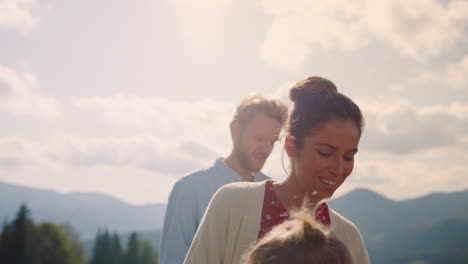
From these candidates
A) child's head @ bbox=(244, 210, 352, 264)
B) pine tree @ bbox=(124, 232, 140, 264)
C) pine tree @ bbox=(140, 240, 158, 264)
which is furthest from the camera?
pine tree @ bbox=(140, 240, 158, 264)

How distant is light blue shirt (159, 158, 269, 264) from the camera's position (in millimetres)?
6062

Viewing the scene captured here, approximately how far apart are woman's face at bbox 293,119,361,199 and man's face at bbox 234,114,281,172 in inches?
94.0

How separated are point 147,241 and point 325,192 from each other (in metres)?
114

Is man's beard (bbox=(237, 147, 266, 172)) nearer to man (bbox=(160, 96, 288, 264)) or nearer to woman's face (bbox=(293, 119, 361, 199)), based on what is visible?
man (bbox=(160, 96, 288, 264))

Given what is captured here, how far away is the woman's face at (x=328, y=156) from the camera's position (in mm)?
3885

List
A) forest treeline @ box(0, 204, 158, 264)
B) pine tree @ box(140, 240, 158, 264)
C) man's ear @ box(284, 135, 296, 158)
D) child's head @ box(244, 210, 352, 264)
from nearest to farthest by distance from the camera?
1. child's head @ box(244, 210, 352, 264)
2. man's ear @ box(284, 135, 296, 158)
3. forest treeline @ box(0, 204, 158, 264)
4. pine tree @ box(140, 240, 158, 264)

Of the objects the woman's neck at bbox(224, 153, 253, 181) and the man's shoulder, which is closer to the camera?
the man's shoulder

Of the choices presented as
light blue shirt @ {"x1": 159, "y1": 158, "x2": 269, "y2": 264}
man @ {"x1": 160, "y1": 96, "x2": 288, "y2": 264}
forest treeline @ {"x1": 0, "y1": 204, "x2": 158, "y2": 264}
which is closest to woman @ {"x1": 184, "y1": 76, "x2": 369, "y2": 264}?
man @ {"x1": 160, "y1": 96, "x2": 288, "y2": 264}

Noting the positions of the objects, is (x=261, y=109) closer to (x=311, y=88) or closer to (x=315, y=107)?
(x=311, y=88)

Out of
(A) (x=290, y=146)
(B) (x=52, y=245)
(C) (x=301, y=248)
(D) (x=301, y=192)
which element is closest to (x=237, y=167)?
(A) (x=290, y=146)

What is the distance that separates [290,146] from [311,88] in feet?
1.81

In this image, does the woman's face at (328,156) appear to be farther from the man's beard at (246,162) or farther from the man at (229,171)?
the man's beard at (246,162)

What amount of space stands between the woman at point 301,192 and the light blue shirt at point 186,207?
85.2 inches

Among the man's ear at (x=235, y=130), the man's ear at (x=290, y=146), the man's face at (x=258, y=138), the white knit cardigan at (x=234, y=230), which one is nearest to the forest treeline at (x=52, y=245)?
the man's ear at (x=235, y=130)
